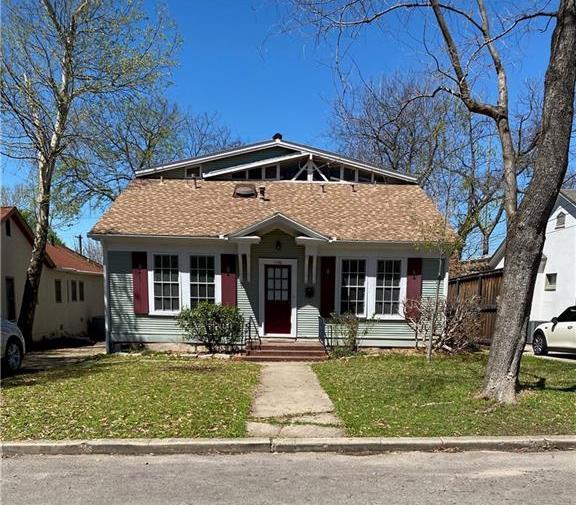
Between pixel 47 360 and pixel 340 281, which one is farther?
pixel 340 281

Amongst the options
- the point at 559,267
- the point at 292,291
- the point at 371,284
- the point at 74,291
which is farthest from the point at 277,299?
the point at 74,291

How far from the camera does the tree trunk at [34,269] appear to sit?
14.4 meters

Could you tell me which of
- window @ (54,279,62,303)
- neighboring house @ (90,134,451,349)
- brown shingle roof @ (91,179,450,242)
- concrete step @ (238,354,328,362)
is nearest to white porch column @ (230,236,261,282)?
neighboring house @ (90,134,451,349)

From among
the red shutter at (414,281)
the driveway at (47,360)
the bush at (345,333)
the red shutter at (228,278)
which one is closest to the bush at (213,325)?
the red shutter at (228,278)

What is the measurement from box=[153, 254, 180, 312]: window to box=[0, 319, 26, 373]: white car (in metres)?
3.35

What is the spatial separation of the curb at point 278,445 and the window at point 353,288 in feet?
24.0

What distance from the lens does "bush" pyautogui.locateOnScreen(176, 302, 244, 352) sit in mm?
11438

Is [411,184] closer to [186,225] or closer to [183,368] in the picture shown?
[186,225]

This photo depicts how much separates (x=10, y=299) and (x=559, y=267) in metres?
20.9

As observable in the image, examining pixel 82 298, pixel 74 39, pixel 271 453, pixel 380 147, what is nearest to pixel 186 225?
pixel 74 39

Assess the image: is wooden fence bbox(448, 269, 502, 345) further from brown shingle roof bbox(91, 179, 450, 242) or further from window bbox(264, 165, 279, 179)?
window bbox(264, 165, 279, 179)

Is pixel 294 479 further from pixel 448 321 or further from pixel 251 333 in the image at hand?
pixel 448 321

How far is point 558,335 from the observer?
1259 centimetres

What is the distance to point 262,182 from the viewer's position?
1482 cm
